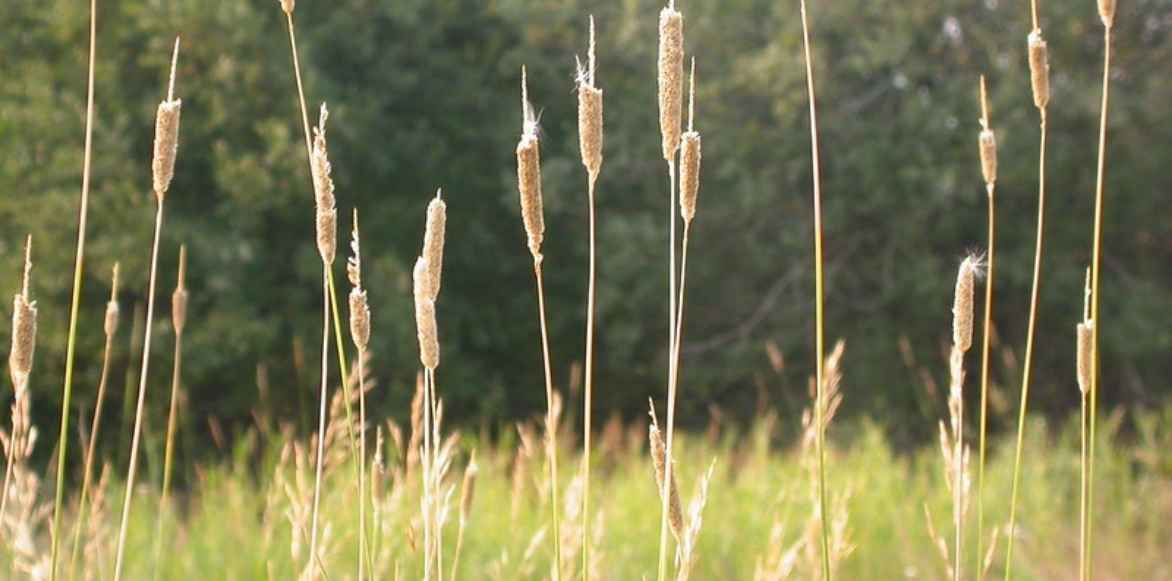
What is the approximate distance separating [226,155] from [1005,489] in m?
6.33

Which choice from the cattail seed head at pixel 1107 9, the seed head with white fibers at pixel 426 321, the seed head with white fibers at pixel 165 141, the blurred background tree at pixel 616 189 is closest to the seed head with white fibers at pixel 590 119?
the seed head with white fibers at pixel 426 321

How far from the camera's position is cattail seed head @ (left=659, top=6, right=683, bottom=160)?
105cm

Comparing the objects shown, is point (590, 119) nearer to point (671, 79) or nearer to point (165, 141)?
point (671, 79)

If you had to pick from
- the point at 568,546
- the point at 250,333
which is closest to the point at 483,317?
the point at 250,333

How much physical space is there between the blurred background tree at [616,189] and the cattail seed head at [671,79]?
937cm

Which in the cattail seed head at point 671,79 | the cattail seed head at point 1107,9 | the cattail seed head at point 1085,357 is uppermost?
the cattail seed head at point 1107,9

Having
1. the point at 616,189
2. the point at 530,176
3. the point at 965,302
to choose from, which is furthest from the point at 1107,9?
the point at 616,189

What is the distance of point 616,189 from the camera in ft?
42.8

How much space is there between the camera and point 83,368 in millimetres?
10797

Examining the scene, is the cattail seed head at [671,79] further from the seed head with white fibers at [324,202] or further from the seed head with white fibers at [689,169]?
the seed head with white fibers at [324,202]

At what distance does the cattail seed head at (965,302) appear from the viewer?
47.3 inches

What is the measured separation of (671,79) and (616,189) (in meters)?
12.0

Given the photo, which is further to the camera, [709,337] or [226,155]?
[709,337]

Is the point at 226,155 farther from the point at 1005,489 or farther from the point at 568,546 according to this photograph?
the point at 568,546
